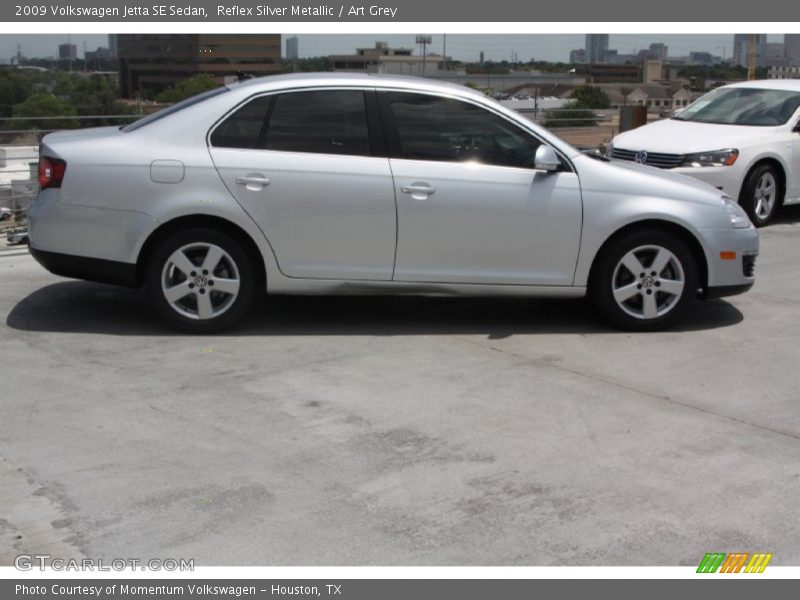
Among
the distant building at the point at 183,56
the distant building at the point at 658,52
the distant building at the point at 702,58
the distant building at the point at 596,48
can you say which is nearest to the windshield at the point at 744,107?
the distant building at the point at 183,56

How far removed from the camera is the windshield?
39.5 ft

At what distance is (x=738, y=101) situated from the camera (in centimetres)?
1255

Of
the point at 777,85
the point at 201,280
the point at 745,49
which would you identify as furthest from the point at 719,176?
the point at 745,49

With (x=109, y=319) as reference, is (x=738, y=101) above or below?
above

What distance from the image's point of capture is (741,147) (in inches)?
443

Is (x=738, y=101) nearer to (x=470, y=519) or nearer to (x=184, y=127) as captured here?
(x=184, y=127)

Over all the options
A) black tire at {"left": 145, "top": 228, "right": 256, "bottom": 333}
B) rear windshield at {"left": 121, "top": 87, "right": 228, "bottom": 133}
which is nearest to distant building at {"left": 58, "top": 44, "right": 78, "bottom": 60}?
rear windshield at {"left": 121, "top": 87, "right": 228, "bottom": 133}

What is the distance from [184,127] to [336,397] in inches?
85.0

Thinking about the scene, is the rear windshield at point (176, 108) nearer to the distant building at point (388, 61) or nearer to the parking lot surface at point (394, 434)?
the parking lot surface at point (394, 434)

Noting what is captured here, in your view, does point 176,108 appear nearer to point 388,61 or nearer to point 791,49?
point 388,61

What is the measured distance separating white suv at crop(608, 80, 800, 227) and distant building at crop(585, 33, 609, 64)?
7.25 metres

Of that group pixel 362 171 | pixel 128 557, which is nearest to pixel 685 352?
pixel 362 171

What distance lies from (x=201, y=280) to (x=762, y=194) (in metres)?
6.96

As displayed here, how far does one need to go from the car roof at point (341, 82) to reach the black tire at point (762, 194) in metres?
5.08
